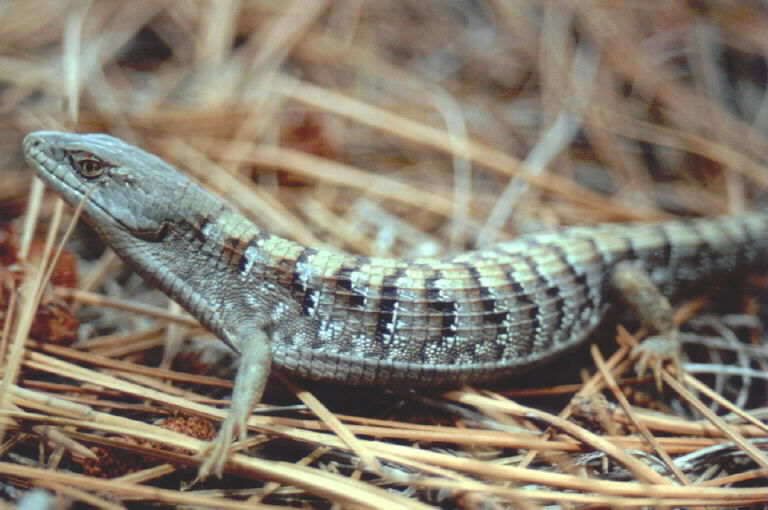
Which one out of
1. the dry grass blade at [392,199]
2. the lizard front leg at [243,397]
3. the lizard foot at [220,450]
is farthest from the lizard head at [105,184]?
the lizard foot at [220,450]

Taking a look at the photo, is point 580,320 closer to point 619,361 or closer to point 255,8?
point 619,361

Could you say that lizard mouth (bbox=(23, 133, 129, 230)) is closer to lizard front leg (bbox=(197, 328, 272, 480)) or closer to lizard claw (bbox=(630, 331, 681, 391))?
lizard front leg (bbox=(197, 328, 272, 480))

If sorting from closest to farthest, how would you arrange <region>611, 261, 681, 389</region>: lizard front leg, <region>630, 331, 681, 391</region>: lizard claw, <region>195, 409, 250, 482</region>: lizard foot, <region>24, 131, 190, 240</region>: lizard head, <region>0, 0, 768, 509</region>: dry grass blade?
1. <region>195, 409, 250, 482</region>: lizard foot
2. <region>0, 0, 768, 509</region>: dry grass blade
3. <region>24, 131, 190, 240</region>: lizard head
4. <region>630, 331, 681, 391</region>: lizard claw
5. <region>611, 261, 681, 389</region>: lizard front leg

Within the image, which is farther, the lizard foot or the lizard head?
the lizard head

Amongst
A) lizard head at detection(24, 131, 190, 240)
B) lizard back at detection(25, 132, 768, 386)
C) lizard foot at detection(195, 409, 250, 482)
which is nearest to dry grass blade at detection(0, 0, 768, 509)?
lizard foot at detection(195, 409, 250, 482)

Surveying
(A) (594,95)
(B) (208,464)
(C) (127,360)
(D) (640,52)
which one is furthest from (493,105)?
(B) (208,464)
